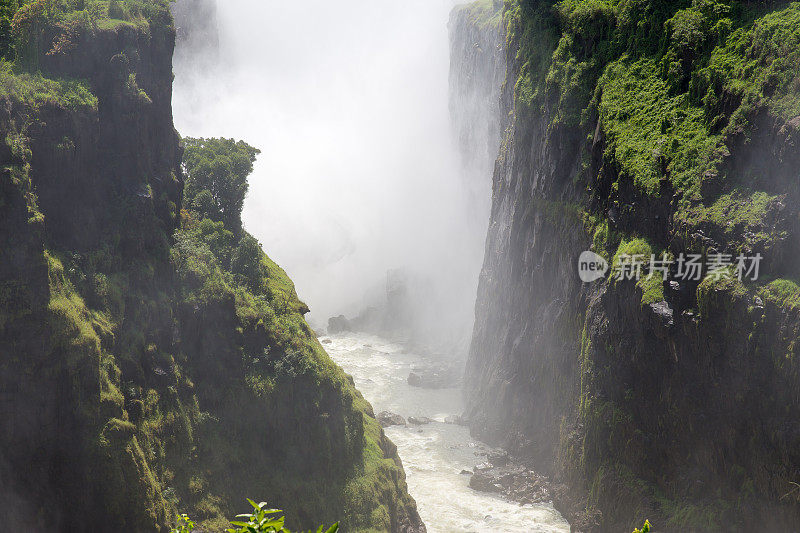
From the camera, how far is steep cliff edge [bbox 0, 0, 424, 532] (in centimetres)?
2489

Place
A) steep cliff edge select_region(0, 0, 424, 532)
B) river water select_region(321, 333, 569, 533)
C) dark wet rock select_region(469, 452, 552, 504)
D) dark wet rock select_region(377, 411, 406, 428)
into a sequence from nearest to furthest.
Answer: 1. steep cliff edge select_region(0, 0, 424, 532)
2. river water select_region(321, 333, 569, 533)
3. dark wet rock select_region(469, 452, 552, 504)
4. dark wet rock select_region(377, 411, 406, 428)

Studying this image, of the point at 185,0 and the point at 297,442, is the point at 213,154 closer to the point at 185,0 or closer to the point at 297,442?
the point at 297,442

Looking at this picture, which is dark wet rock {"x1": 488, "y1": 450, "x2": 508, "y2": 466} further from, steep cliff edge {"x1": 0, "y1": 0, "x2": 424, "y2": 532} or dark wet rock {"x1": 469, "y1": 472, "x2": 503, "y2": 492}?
steep cliff edge {"x1": 0, "y1": 0, "x2": 424, "y2": 532}

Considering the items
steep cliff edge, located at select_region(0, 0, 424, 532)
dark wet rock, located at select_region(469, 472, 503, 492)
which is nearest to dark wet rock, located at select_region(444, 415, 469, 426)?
dark wet rock, located at select_region(469, 472, 503, 492)

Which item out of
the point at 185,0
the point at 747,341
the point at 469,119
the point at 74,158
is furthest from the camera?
the point at 185,0

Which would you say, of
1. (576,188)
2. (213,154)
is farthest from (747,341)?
(213,154)

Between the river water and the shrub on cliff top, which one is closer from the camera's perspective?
the river water

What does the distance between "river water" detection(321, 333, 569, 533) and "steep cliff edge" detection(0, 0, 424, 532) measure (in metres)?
Answer: 4.83

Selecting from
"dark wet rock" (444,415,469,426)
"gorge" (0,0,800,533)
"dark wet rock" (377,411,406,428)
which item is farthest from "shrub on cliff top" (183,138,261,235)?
"dark wet rock" (444,415,469,426)

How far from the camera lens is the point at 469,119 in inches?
3964

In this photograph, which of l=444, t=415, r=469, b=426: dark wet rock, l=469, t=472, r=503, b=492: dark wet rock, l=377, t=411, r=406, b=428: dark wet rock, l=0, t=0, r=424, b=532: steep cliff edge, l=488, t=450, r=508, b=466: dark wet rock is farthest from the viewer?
l=377, t=411, r=406, b=428: dark wet rock

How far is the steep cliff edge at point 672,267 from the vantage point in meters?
26.5

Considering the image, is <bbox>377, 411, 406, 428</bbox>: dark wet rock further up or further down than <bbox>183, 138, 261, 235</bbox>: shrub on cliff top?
further down

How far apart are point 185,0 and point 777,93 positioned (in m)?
138
